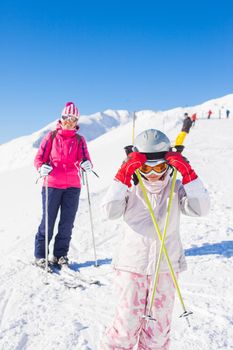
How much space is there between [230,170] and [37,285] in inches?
452

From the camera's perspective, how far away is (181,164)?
279 cm

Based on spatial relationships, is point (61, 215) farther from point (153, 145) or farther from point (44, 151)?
point (153, 145)

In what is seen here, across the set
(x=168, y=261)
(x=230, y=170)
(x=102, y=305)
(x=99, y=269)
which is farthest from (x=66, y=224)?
(x=230, y=170)

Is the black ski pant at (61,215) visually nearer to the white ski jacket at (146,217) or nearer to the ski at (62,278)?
the ski at (62,278)

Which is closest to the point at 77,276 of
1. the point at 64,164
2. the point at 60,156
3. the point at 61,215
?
the point at 61,215

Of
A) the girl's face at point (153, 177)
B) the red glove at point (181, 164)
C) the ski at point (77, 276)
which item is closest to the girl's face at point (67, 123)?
the ski at point (77, 276)

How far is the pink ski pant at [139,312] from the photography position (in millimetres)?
2879

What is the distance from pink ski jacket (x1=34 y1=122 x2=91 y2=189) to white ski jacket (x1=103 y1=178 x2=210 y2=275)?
2.80 meters

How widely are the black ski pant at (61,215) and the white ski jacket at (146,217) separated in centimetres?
285

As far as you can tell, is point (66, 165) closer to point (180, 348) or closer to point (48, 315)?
point (48, 315)

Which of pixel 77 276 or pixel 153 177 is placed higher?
pixel 153 177

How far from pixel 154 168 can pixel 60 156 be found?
304 centimetres

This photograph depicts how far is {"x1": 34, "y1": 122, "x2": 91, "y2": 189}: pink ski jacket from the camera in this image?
5.62 m

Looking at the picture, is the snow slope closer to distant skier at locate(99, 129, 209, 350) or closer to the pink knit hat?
distant skier at locate(99, 129, 209, 350)
